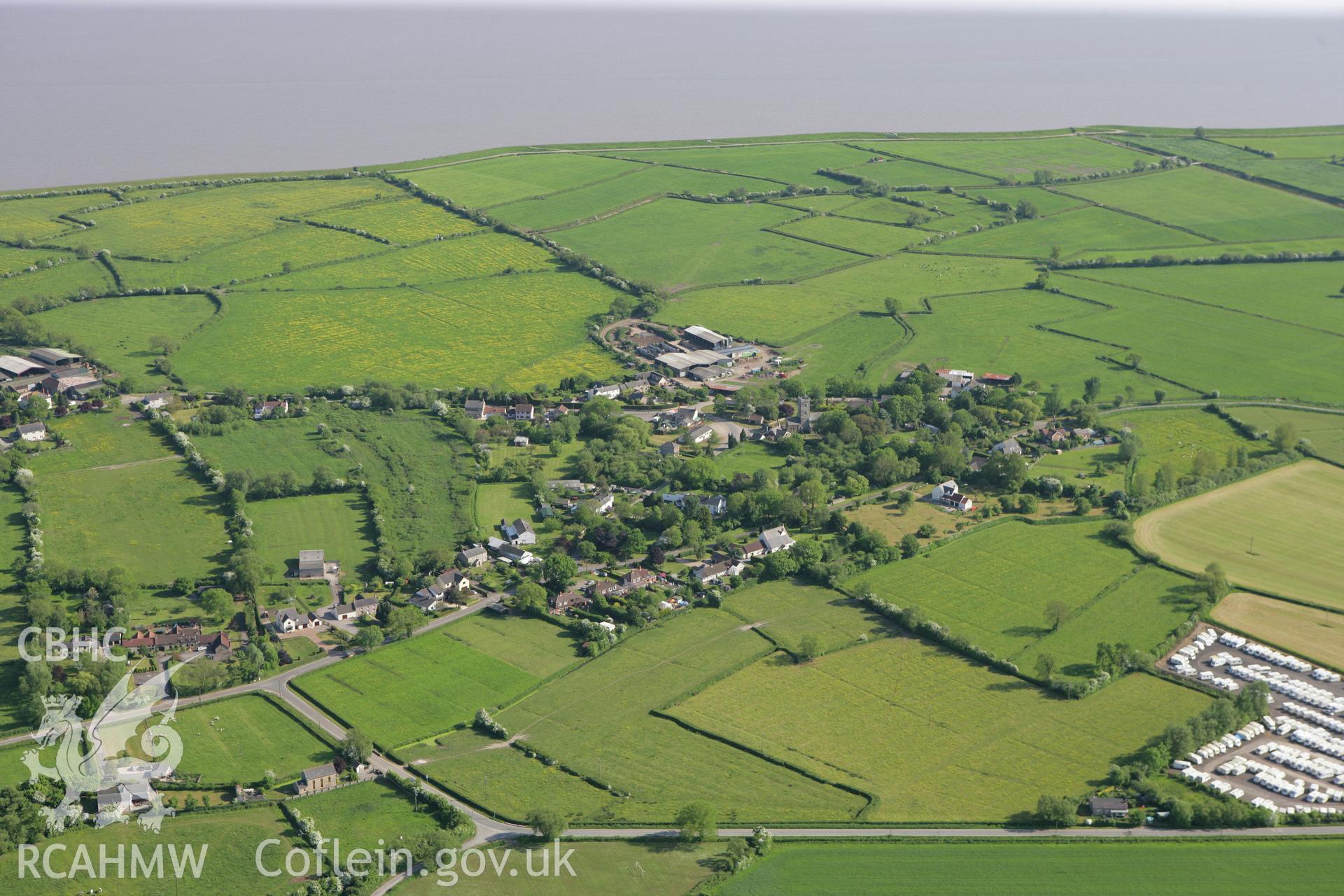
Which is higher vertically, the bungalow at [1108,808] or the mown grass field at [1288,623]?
the mown grass field at [1288,623]

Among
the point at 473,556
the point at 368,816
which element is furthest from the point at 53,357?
the point at 368,816

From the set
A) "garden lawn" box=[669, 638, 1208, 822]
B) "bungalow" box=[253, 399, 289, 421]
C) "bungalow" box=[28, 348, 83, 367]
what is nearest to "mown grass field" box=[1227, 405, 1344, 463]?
"garden lawn" box=[669, 638, 1208, 822]

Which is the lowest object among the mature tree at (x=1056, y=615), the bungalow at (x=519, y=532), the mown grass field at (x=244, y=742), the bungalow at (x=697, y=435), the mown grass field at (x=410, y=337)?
the mown grass field at (x=244, y=742)

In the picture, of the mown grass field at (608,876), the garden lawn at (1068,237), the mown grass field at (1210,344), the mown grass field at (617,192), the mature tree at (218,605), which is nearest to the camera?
the mown grass field at (608,876)

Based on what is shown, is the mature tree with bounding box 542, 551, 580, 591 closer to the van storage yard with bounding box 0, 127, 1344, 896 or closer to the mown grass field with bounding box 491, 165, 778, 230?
the van storage yard with bounding box 0, 127, 1344, 896

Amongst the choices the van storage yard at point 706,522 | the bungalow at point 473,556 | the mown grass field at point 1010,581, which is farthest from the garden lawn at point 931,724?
the bungalow at point 473,556

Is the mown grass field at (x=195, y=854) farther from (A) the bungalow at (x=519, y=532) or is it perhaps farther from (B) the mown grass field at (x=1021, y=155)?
(B) the mown grass field at (x=1021, y=155)

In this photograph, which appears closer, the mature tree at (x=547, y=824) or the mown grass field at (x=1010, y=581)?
the mature tree at (x=547, y=824)
